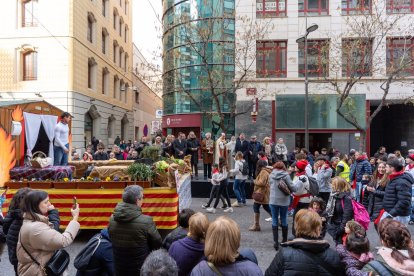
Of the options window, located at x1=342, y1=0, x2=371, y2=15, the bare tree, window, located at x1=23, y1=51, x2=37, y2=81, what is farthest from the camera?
window, located at x1=23, y1=51, x2=37, y2=81

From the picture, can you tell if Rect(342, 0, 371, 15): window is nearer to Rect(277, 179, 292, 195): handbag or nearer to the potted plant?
Rect(277, 179, 292, 195): handbag

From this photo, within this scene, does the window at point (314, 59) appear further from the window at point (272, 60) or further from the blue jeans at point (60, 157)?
the blue jeans at point (60, 157)

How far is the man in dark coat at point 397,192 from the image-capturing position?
538cm

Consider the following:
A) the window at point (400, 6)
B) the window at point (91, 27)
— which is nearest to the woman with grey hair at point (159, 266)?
the window at point (400, 6)

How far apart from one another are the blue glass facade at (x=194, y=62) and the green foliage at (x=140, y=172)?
12.5 meters

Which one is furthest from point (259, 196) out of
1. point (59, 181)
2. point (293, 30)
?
point (293, 30)

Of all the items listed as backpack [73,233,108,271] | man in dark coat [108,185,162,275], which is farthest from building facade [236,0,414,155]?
backpack [73,233,108,271]

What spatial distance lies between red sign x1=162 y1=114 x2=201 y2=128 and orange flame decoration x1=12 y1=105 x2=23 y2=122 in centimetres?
1514

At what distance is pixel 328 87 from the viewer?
64.1ft

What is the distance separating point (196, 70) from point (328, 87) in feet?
31.1

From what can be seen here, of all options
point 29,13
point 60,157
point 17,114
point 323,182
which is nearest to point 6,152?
point 17,114

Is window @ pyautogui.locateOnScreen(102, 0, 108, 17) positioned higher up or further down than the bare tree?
A: higher up

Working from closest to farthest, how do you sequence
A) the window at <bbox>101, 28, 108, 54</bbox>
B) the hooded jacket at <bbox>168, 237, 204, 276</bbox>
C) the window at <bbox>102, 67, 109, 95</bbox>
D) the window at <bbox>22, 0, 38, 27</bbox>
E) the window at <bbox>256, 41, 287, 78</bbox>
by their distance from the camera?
the hooded jacket at <bbox>168, 237, 204, 276</bbox>, the window at <bbox>256, 41, 287, 78</bbox>, the window at <bbox>22, 0, 38, 27</bbox>, the window at <bbox>101, 28, 108, 54</bbox>, the window at <bbox>102, 67, 109, 95</bbox>

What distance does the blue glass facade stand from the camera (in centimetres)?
2066
